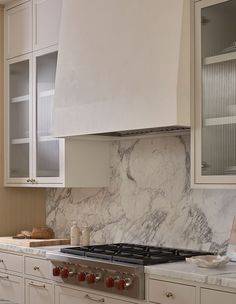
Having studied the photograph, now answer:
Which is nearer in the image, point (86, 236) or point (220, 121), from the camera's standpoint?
point (220, 121)

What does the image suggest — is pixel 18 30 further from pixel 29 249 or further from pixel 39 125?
pixel 29 249

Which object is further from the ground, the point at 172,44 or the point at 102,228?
the point at 172,44

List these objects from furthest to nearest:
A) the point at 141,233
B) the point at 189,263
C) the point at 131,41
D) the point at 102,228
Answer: the point at 102,228
the point at 141,233
the point at 131,41
the point at 189,263

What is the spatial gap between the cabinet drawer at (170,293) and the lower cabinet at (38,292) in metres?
1.00

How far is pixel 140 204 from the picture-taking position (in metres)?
4.16

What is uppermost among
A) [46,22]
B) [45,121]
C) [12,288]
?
[46,22]

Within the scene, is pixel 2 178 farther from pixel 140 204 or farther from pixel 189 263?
pixel 189 263

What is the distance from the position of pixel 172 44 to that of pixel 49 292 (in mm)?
1786

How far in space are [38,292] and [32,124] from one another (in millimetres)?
1315

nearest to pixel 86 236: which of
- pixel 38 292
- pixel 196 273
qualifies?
pixel 38 292

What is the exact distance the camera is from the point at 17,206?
4961 mm

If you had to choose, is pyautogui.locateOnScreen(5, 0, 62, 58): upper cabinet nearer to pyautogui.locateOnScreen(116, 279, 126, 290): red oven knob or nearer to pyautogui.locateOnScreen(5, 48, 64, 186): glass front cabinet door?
pyautogui.locateOnScreen(5, 48, 64, 186): glass front cabinet door

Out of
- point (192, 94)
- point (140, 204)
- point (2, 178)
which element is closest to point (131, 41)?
point (192, 94)

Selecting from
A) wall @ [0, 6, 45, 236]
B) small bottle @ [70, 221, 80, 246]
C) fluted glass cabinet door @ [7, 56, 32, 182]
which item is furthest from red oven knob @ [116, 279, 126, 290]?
wall @ [0, 6, 45, 236]
